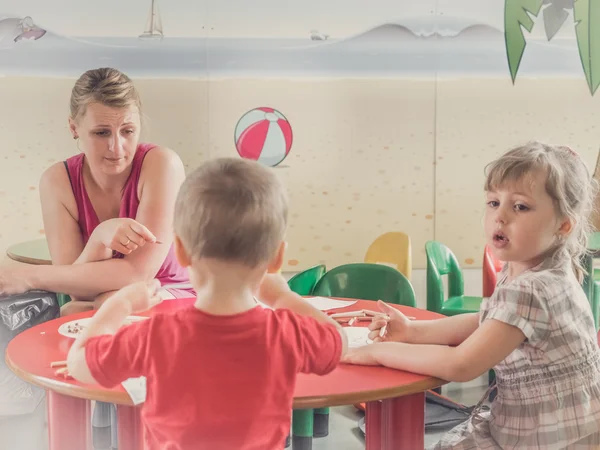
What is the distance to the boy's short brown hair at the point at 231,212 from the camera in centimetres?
117

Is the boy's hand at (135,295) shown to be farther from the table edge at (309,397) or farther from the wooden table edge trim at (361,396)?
the wooden table edge trim at (361,396)

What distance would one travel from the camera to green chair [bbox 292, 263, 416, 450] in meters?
2.53

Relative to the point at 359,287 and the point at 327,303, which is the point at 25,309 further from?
the point at 359,287

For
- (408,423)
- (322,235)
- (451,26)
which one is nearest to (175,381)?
(408,423)

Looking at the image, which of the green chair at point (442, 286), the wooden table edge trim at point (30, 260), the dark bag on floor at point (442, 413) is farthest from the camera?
the green chair at point (442, 286)

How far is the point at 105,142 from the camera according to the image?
2418 mm

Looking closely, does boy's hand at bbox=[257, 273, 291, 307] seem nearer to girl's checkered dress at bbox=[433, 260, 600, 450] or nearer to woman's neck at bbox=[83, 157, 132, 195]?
girl's checkered dress at bbox=[433, 260, 600, 450]

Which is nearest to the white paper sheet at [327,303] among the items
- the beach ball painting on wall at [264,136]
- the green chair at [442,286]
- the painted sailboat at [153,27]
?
the green chair at [442,286]

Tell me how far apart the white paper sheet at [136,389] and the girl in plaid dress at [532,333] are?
438 mm

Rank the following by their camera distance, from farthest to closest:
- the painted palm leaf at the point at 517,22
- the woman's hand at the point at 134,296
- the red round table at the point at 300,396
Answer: the painted palm leaf at the point at 517,22 < the red round table at the point at 300,396 < the woman's hand at the point at 134,296

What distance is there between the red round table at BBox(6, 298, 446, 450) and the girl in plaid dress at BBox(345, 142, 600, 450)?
0.08 m

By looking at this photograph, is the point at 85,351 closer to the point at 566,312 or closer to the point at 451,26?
the point at 566,312

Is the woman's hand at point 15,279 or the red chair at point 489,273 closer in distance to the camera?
the woman's hand at point 15,279

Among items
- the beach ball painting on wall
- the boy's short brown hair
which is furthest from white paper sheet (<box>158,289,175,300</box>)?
the beach ball painting on wall
